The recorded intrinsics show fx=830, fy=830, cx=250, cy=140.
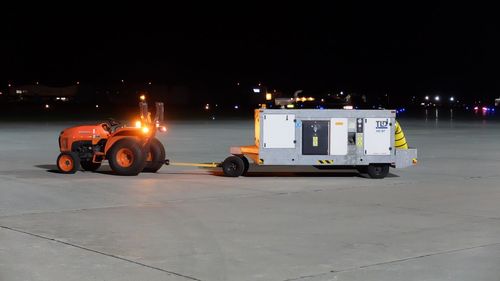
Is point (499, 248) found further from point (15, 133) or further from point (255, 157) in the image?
point (15, 133)

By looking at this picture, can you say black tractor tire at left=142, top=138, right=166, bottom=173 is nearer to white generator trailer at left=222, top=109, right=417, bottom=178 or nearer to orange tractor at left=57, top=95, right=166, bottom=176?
orange tractor at left=57, top=95, right=166, bottom=176

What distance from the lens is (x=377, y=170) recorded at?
58.7 feet

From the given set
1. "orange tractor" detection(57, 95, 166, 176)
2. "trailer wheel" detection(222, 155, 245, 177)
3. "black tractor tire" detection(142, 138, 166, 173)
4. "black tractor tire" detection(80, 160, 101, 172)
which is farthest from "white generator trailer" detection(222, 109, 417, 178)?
"black tractor tire" detection(80, 160, 101, 172)

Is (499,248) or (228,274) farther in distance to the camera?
(499,248)

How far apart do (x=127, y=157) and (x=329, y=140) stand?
4.34 m

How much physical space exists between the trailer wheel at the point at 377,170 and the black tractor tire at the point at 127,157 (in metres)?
4.87

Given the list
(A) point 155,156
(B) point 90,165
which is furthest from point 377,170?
(B) point 90,165

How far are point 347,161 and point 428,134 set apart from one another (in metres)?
20.5

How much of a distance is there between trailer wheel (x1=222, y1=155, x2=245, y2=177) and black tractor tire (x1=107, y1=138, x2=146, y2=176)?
1778 mm

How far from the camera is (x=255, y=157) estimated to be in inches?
703

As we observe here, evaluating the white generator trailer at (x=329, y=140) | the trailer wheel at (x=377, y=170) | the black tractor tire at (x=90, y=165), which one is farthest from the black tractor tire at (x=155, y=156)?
the trailer wheel at (x=377, y=170)

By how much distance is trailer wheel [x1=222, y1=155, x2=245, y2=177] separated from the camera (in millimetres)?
17812

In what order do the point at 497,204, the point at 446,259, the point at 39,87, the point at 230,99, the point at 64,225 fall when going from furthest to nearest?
the point at 39,87, the point at 230,99, the point at 497,204, the point at 64,225, the point at 446,259

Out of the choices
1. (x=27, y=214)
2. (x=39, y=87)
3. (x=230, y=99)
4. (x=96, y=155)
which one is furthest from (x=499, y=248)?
(x=39, y=87)
